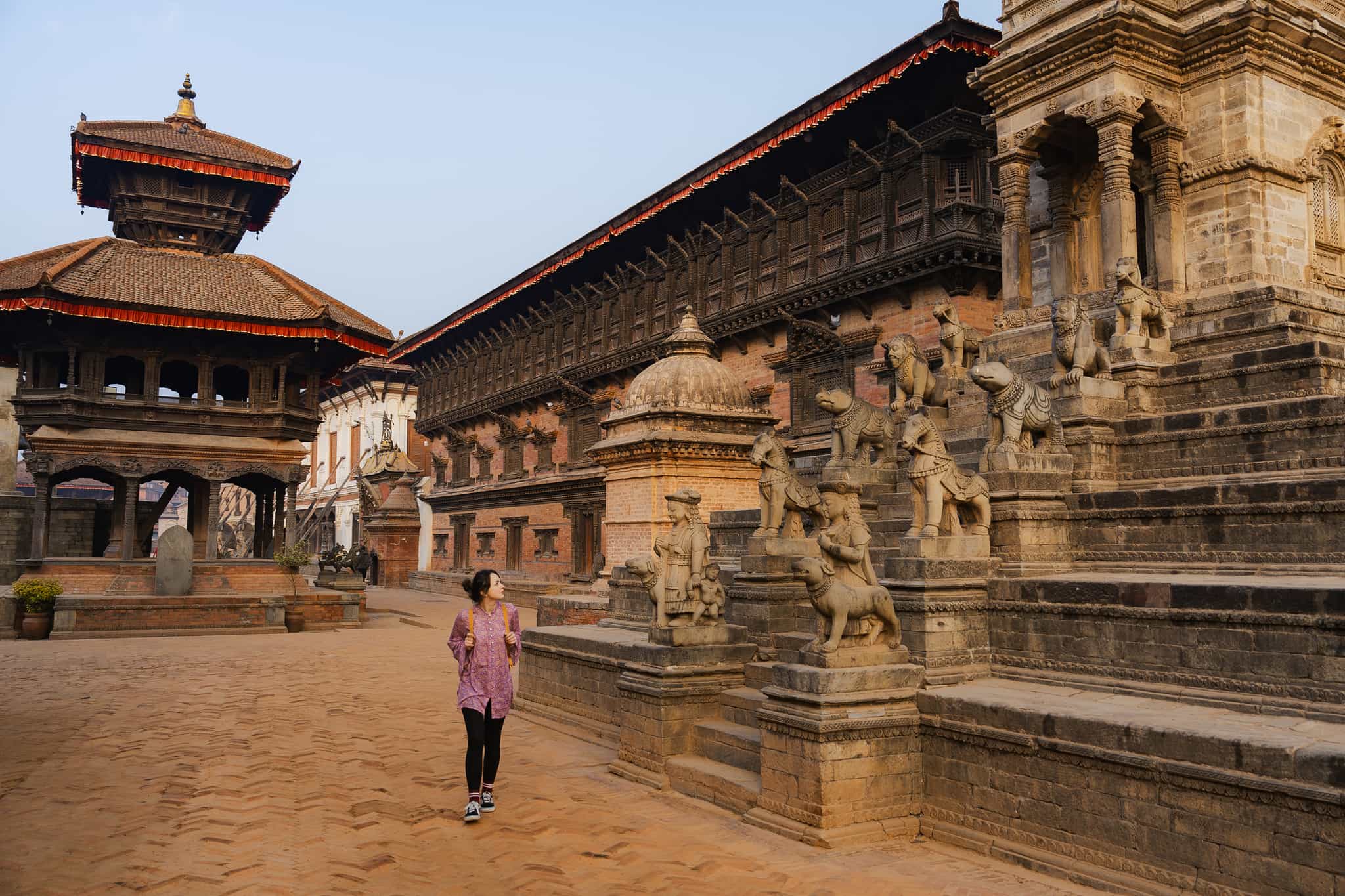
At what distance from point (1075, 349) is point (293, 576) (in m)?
19.4

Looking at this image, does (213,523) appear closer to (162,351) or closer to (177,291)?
(162,351)

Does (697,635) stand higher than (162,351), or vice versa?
(162,351)

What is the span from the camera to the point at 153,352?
938 inches

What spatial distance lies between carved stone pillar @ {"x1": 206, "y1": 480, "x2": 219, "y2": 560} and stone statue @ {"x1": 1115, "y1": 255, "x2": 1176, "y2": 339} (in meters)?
20.0

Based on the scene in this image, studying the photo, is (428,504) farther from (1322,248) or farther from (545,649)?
(1322,248)

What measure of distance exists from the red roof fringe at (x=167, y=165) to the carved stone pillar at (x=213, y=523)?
940cm

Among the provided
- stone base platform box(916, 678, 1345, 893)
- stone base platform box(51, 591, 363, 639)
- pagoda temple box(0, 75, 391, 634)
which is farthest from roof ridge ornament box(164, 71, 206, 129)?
stone base platform box(916, 678, 1345, 893)

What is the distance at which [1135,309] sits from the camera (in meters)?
10.9

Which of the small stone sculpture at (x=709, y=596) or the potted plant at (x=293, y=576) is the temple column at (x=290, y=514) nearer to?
the potted plant at (x=293, y=576)

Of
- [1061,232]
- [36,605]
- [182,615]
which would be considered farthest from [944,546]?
[36,605]

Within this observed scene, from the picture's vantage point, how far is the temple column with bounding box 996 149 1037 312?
548 inches

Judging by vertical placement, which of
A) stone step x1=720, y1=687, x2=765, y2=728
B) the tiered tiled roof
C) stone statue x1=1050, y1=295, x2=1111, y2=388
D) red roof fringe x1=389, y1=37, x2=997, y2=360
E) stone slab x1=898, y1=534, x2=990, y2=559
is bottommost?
stone step x1=720, y1=687, x2=765, y2=728

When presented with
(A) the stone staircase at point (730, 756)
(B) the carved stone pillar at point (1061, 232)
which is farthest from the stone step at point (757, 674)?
(B) the carved stone pillar at point (1061, 232)

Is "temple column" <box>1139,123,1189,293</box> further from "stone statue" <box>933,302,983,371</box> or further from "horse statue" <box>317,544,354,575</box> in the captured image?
"horse statue" <box>317,544,354,575</box>
